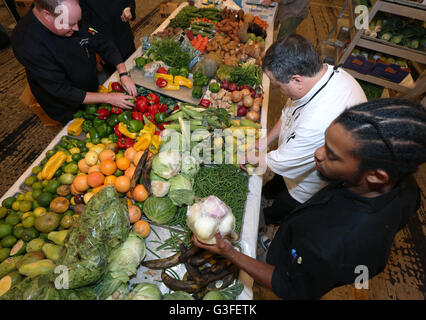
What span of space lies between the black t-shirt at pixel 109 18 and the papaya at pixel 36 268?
3.50m

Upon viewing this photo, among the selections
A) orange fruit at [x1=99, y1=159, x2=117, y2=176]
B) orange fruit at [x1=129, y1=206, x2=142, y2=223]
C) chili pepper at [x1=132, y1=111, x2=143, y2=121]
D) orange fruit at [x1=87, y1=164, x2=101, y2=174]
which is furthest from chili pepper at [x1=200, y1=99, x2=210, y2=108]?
orange fruit at [x1=129, y1=206, x2=142, y2=223]

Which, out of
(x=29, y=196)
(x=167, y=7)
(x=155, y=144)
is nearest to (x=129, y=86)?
(x=155, y=144)

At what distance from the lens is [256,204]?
7.47 ft

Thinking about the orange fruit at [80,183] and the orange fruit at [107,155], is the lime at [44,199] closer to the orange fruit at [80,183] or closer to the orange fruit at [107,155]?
the orange fruit at [80,183]

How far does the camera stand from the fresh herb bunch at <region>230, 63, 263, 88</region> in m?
3.45

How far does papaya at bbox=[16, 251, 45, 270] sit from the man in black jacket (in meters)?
1.70

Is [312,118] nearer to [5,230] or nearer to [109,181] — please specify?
[109,181]

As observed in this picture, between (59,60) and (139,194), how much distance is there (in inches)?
71.0

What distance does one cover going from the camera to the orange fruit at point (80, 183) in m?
2.04

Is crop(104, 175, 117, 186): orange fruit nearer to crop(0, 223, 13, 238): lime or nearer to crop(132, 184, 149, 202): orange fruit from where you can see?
crop(132, 184, 149, 202): orange fruit

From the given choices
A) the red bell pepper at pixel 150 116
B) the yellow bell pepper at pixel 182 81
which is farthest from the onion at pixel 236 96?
the red bell pepper at pixel 150 116

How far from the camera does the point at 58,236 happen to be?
1736 mm

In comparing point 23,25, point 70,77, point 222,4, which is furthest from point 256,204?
point 222,4
